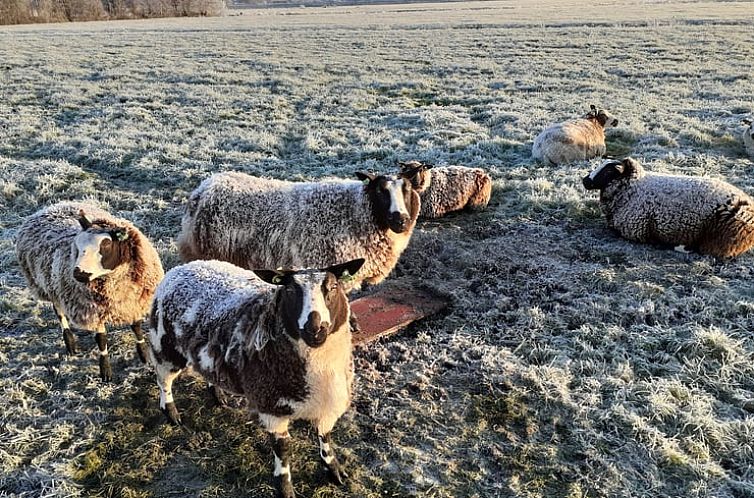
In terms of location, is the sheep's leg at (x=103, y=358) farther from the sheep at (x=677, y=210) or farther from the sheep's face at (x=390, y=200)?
the sheep at (x=677, y=210)

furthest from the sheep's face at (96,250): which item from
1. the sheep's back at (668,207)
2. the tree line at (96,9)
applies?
the tree line at (96,9)

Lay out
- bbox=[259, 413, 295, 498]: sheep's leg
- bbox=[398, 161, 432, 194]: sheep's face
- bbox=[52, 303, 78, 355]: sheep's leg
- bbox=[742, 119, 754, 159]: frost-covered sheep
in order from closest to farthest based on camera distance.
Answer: bbox=[259, 413, 295, 498]: sheep's leg → bbox=[52, 303, 78, 355]: sheep's leg → bbox=[398, 161, 432, 194]: sheep's face → bbox=[742, 119, 754, 159]: frost-covered sheep

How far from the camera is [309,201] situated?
6.55m

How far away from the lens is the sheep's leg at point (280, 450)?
4.02 meters

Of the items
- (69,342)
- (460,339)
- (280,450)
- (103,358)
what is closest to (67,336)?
(69,342)

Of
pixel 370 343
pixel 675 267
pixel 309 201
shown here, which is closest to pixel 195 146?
pixel 309 201

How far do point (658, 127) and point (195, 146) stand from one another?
1246 centimetres

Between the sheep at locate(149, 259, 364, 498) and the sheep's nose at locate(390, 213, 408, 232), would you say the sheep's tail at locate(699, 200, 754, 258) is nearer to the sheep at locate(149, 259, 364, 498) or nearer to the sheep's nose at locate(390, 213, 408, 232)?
the sheep's nose at locate(390, 213, 408, 232)

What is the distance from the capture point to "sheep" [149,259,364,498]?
370 cm

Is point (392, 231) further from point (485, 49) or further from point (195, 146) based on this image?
point (485, 49)

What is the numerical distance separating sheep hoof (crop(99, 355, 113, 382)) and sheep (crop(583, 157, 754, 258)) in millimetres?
7331

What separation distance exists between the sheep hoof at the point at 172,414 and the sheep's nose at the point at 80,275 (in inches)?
56.8

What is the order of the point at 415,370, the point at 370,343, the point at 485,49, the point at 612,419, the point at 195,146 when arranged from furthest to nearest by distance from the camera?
the point at 485,49
the point at 195,146
the point at 370,343
the point at 415,370
the point at 612,419

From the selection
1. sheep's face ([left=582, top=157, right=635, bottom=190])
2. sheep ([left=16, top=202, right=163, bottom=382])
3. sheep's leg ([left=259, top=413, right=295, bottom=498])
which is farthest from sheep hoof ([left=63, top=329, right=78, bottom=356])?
sheep's face ([left=582, top=157, right=635, bottom=190])
